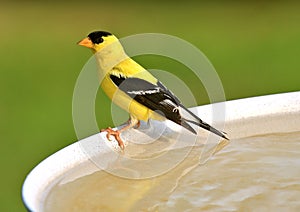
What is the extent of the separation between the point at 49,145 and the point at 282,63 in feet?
5.66

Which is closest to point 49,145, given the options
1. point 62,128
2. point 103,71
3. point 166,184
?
point 62,128

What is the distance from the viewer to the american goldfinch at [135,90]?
1.66m

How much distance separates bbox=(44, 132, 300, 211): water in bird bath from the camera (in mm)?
1272

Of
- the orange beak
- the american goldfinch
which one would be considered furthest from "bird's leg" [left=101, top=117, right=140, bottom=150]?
the orange beak

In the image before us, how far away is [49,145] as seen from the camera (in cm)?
336

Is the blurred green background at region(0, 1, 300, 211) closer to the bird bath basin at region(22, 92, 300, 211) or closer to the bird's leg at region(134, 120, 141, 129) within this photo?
the bird's leg at region(134, 120, 141, 129)

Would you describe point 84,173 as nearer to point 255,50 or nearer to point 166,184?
point 166,184

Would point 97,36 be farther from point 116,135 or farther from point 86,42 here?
point 116,135

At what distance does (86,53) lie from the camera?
172 inches

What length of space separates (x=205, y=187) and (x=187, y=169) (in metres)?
0.11

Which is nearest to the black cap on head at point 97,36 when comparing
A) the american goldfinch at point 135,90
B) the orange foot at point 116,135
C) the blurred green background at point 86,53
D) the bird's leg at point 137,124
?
the american goldfinch at point 135,90

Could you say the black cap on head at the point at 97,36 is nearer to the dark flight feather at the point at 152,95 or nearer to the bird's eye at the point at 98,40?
the bird's eye at the point at 98,40

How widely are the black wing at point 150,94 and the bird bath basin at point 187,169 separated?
0.25 ft

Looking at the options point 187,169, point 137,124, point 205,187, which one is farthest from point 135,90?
point 205,187
